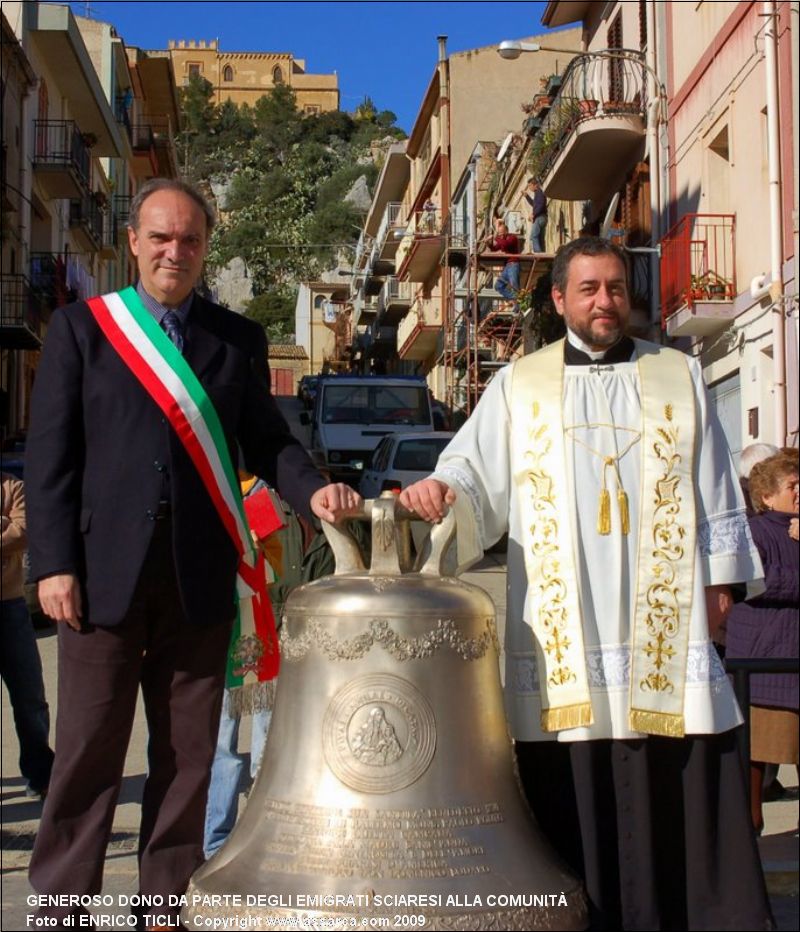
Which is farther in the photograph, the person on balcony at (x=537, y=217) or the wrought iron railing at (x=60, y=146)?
the wrought iron railing at (x=60, y=146)

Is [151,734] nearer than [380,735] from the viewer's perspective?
No

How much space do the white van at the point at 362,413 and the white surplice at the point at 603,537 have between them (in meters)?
21.9

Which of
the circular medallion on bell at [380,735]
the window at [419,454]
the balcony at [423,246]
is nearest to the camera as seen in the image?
the circular medallion on bell at [380,735]

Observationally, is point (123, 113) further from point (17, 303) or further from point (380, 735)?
point (380, 735)

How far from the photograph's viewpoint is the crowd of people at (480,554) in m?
3.79

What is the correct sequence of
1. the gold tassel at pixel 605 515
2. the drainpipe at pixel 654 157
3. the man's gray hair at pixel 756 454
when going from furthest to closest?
the drainpipe at pixel 654 157 < the man's gray hair at pixel 756 454 < the gold tassel at pixel 605 515

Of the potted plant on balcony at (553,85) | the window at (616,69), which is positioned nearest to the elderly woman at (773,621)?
the window at (616,69)

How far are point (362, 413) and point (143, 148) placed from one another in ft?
70.4

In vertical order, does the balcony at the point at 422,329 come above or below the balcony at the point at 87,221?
below

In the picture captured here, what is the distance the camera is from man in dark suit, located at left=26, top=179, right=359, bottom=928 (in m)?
3.76

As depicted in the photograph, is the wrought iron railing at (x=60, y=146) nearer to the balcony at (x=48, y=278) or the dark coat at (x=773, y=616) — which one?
the balcony at (x=48, y=278)

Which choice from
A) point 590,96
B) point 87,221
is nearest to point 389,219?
point 87,221

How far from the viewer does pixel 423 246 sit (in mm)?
39625

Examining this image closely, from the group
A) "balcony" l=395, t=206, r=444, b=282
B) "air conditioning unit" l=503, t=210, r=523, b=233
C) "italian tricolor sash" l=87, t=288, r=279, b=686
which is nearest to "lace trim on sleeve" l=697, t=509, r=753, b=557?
"italian tricolor sash" l=87, t=288, r=279, b=686
